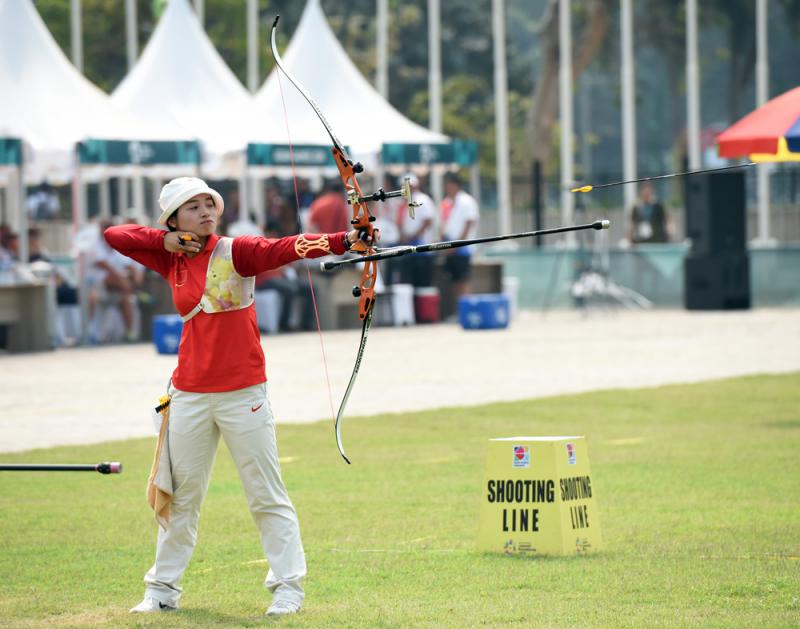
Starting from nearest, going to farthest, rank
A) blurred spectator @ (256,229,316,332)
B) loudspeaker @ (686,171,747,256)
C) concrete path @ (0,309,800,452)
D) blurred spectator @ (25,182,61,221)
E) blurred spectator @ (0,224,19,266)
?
concrete path @ (0,309,800,452) < blurred spectator @ (0,224,19,266) < blurred spectator @ (256,229,316,332) < loudspeaker @ (686,171,747,256) < blurred spectator @ (25,182,61,221)

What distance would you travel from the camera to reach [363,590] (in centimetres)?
794

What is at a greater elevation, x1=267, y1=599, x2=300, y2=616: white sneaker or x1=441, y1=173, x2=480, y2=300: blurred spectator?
x1=441, y1=173, x2=480, y2=300: blurred spectator

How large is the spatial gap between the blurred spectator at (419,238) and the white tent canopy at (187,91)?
3.03 metres

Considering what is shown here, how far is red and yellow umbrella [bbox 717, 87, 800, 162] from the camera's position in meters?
15.2

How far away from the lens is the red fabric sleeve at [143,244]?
7723 mm

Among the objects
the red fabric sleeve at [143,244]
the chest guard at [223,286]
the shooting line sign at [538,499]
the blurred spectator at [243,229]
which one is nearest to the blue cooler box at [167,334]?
the blurred spectator at [243,229]

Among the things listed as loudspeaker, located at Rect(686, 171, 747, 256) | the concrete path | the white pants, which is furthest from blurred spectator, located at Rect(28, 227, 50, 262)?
the white pants

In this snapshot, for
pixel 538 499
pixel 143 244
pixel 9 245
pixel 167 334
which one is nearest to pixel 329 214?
pixel 167 334

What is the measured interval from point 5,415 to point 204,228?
8.73 meters

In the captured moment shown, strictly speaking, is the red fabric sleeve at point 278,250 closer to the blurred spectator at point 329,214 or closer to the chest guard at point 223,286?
the chest guard at point 223,286

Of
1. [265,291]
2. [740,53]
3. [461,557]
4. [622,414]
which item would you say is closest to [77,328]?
[265,291]

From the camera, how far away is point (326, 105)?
27.7 metres

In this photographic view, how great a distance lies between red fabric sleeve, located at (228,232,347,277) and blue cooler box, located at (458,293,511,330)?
18554 millimetres

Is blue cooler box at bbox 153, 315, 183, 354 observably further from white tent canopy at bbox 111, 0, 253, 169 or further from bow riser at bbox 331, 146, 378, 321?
bow riser at bbox 331, 146, 378, 321
